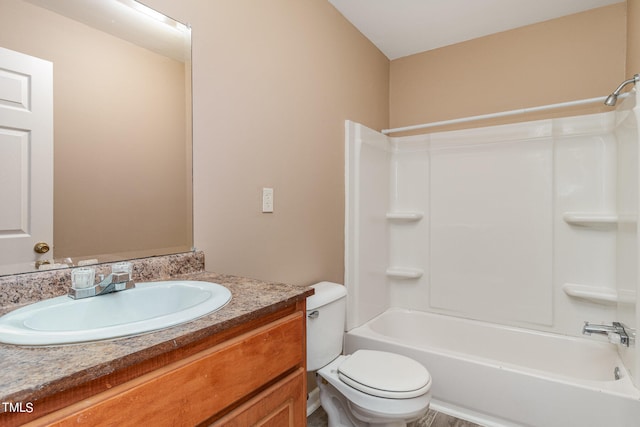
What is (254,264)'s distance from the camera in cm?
158

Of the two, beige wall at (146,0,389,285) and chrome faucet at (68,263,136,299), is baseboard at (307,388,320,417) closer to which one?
beige wall at (146,0,389,285)

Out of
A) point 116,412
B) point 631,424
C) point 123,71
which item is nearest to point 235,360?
point 116,412

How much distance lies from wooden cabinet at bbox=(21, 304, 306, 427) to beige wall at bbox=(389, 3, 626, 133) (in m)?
2.22

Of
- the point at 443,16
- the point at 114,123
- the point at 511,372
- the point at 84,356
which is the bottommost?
the point at 511,372

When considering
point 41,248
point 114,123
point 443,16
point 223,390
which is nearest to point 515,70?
point 443,16

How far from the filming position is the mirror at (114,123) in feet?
3.26

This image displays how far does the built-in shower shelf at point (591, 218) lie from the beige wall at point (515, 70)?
2.46ft

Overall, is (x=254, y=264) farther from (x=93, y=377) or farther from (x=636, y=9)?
(x=636, y=9)

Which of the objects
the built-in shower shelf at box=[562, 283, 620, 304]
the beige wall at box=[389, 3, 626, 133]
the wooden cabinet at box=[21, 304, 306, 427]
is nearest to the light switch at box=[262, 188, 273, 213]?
the wooden cabinet at box=[21, 304, 306, 427]

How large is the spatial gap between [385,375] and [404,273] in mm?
1164

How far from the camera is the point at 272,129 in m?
1.68

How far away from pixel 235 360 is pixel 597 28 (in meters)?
2.79

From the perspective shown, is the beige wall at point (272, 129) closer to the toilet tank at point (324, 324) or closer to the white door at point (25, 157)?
the toilet tank at point (324, 324)

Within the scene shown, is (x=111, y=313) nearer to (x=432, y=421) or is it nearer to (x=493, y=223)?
(x=432, y=421)
